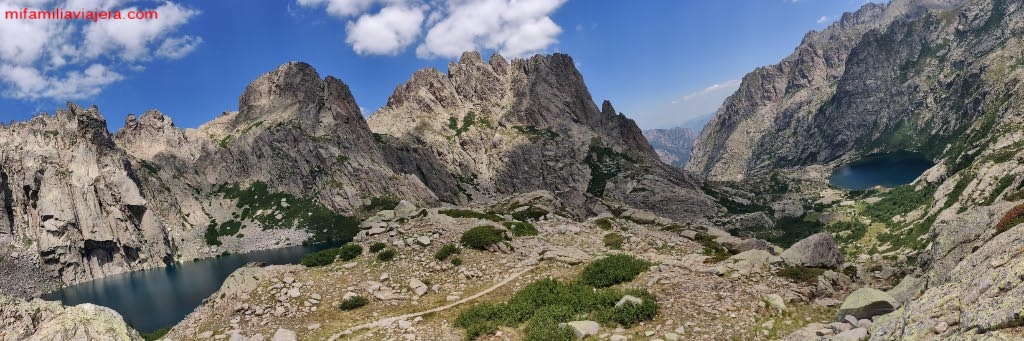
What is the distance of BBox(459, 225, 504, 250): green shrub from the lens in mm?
34688

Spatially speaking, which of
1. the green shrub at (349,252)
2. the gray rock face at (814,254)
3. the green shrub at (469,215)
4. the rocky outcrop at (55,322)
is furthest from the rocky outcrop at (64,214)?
the gray rock face at (814,254)

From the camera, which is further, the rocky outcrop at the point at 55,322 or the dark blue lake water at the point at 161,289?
the dark blue lake water at the point at 161,289

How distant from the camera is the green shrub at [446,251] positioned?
110 feet

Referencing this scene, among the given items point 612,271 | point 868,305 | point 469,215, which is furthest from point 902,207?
point 868,305

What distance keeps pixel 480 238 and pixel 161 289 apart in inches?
5209

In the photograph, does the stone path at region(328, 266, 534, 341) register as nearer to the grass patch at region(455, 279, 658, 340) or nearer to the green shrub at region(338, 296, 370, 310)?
the grass patch at region(455, 279, 658, 340)

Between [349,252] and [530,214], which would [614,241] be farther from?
[349,252]

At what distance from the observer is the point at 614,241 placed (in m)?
42.2

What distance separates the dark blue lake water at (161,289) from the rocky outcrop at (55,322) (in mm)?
74773

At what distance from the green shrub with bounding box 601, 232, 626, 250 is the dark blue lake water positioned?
245 ft

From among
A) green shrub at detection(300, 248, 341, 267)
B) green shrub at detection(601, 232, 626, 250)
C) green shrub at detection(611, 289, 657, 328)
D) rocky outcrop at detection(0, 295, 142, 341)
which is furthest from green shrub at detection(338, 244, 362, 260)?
green shrub at detection(611, 289, 657, 328)

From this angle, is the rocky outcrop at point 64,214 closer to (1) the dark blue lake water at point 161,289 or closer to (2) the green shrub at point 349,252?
(1) the dark blue lake water at point 161,289

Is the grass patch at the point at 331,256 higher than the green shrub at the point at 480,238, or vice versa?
the grass patch at the point at 331,256

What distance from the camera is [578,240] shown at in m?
43.1
